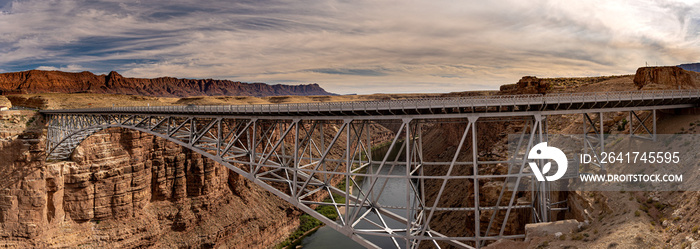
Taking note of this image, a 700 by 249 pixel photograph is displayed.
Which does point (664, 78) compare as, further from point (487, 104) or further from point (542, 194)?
point (487, 104)

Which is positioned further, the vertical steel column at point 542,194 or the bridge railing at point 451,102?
the vertical steel column at point 542,194

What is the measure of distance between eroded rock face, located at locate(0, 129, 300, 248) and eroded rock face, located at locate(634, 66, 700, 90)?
42.8 meters

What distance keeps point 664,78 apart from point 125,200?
54396 millimetres

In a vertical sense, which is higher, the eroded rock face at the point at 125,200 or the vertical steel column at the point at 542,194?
the vertical steel column at the point at 542,194

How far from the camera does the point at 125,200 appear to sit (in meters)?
37.9

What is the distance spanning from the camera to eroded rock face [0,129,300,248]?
3400 cm

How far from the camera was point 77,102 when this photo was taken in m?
78.1

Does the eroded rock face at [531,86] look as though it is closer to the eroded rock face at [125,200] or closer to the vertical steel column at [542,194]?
the vertical steel column at [542,194]

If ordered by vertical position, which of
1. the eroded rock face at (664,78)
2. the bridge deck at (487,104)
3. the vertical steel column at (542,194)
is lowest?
the vertical steel column at (542,194)

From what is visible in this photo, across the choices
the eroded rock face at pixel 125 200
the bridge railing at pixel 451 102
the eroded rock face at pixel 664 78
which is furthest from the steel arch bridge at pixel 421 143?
the eroded rock face at pixel 664 78

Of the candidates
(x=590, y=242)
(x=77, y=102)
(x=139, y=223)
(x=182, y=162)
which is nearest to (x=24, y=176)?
(x=139, y=223)

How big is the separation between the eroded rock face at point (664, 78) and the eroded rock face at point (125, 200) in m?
42.8

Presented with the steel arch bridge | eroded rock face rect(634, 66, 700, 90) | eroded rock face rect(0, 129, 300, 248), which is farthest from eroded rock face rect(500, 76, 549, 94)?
eroded rock face rect(0, 129, 300, 248)

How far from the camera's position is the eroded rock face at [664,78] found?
111 ft
